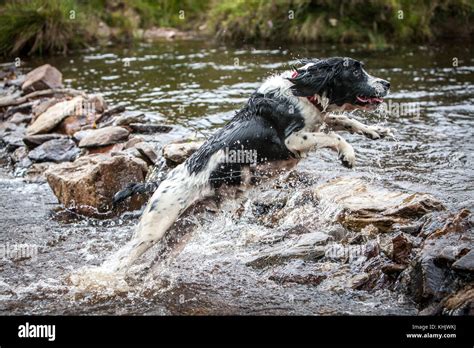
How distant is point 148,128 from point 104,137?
0.92 metres

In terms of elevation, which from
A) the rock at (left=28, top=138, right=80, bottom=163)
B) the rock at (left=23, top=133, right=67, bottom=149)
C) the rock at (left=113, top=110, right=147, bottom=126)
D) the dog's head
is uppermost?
the dog's head

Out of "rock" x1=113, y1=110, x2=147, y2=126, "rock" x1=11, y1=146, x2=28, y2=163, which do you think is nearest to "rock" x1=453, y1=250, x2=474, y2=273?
"rock" x1=113, y1=110, x2=147, y2=126

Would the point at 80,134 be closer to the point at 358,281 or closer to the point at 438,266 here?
the point at 358,281

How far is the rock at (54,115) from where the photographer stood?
9.77 m

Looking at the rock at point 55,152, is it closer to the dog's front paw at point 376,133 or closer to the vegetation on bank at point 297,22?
the dog's front paw at point 376,133

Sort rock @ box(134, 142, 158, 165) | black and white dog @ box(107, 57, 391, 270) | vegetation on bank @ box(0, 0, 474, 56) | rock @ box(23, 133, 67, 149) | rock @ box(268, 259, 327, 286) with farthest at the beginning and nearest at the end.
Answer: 1. vegetation on bank @ box(0, 0, 474, 56)
2. rock @ box(23, 133, 67, 149)
3. rock @ box(134, 142, 158, 165)
4. black and white dog @ box(107, 57, 391, 270)
5. rock @ box(268, 259, 327, 286)

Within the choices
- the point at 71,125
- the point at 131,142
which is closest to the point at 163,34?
the point at 71,125

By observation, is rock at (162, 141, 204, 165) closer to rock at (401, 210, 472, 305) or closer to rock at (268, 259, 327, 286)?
rock at (268, 259, 327, 286)

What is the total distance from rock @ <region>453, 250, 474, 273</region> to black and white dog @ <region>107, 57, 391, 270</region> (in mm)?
1379

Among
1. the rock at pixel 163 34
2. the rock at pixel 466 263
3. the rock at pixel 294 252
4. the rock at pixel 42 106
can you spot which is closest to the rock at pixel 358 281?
the rock at pixel 294 252

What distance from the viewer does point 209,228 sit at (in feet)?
21.1

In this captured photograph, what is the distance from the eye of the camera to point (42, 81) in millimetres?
12133

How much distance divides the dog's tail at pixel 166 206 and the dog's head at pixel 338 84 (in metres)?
0.98

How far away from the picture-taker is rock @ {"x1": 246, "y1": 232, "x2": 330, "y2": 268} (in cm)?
579
